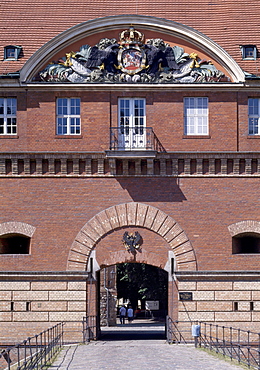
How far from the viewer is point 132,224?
33188 millimetres

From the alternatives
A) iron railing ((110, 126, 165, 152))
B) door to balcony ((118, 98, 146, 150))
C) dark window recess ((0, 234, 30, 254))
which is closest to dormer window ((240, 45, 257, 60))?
door to balcony ((118, 98, 146, 150))

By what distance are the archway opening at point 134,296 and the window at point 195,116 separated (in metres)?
11.5

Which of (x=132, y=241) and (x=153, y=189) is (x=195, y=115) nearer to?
(x=153, y=189)

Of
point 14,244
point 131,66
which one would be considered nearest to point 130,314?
point 14,244

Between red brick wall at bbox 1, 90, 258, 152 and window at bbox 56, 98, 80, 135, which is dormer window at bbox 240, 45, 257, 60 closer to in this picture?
red brick wall at bbox 1, 90, 258, 152

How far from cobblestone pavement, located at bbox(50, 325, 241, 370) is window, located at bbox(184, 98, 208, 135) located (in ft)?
30.0

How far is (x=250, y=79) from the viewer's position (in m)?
33.2

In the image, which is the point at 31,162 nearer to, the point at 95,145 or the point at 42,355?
the point at 95,145

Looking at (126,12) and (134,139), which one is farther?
(126,12)

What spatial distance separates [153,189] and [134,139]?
232 centimetres

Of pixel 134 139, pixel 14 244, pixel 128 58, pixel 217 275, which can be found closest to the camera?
pixel 217 275

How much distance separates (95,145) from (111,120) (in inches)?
50.6

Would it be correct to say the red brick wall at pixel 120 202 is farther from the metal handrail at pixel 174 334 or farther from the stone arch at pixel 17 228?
the metal handrail at pixel 174 334

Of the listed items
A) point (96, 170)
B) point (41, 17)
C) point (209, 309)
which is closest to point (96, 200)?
point (96, 170)
